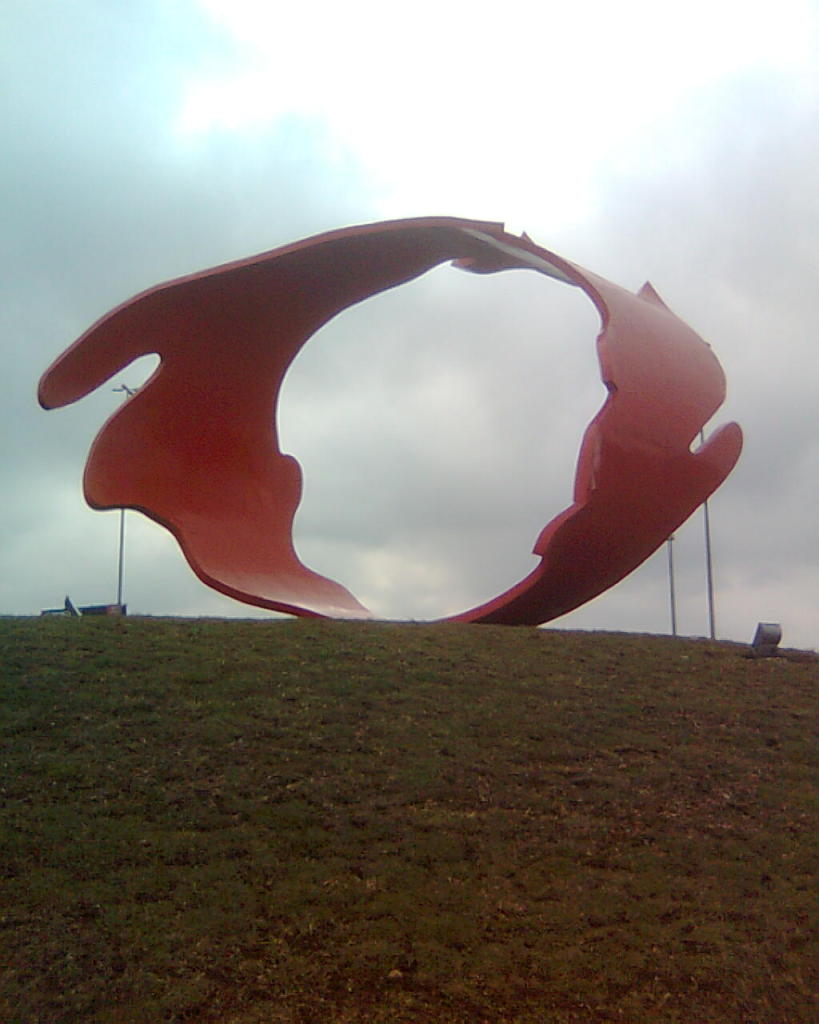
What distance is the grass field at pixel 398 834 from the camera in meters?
6.41

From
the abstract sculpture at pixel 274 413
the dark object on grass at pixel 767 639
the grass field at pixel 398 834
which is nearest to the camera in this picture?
the grass field at pixel 398 834

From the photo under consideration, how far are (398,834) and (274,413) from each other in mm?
7400

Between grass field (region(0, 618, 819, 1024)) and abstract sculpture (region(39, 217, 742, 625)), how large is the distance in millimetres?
1284

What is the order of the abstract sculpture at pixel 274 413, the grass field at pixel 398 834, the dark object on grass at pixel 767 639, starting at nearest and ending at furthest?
the grass field at pixel 398 834 < the abstract sculpture at pixel 274 413 < the dark object on grass at pixel 767 639

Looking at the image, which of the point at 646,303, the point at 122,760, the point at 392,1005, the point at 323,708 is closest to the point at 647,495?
the point at 646,303

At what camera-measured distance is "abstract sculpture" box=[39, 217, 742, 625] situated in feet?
34.5

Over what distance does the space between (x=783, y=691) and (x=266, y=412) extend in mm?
6597

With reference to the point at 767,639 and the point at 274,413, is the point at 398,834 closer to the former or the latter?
the point at 767,639

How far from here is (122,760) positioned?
8.80 meters

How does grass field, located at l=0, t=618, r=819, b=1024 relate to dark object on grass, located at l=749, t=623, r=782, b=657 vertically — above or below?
below

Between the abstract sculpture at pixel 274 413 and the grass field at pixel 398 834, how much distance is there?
128cm

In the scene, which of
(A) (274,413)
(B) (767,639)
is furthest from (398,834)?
(A) (274,413)

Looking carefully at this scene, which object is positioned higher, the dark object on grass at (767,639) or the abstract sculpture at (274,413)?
the abstract sculpture at (274,413)

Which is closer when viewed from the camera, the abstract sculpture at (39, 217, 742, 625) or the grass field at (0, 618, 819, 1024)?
the grass field at (0, 618, 819, 1024)
